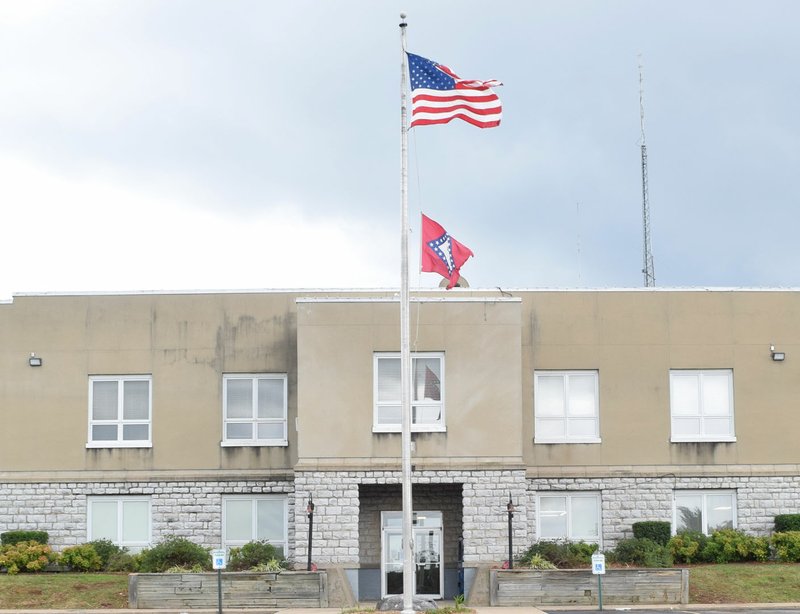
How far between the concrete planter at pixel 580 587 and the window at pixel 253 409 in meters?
7.75

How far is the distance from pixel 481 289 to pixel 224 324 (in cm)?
693

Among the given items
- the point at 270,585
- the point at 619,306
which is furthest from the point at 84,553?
the point at 619,306

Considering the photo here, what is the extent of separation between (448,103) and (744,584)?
13746mm

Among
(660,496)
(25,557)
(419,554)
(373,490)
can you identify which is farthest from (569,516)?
(25,557)

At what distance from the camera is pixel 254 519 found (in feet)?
108

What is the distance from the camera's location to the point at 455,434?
29.9 meters

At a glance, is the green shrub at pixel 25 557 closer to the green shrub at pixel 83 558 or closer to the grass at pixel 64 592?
the green shrub at pixel 83 558

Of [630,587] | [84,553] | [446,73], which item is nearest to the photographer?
[446,73]

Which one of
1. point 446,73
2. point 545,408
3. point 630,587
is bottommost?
point 630,587

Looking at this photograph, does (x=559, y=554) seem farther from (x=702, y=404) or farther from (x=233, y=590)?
(x=233, y=590)

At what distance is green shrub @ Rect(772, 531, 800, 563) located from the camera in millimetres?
31406

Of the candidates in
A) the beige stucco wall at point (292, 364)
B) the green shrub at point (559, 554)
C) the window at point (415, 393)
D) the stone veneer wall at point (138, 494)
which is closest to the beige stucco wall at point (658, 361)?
the beige stucco wall at point (292, 364)

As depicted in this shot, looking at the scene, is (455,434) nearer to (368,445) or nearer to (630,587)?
(368,445)

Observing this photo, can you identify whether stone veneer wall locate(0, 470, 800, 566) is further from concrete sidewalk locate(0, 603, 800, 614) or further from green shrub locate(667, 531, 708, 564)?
concrete sidewalk locate(0, 603, 800, 614)
